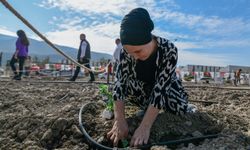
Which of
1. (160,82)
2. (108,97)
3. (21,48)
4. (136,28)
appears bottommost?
(108,97)

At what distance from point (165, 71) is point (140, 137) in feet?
1.71

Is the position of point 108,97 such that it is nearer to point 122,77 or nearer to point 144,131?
point 122,77

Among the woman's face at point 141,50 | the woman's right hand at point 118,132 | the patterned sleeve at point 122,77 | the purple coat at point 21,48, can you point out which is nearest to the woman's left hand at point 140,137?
the woman's right hand at point 118,132

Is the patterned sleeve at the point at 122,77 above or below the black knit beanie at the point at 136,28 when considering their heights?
below

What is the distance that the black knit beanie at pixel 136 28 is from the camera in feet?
8.27

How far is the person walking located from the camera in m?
2.56

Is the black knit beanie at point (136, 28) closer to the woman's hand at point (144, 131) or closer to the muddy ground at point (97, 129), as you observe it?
the woman's hand at point (144, 131)

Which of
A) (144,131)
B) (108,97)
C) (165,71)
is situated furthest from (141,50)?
(108,97)

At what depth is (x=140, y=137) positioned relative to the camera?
2.58 metres

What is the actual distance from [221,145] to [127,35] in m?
0.96

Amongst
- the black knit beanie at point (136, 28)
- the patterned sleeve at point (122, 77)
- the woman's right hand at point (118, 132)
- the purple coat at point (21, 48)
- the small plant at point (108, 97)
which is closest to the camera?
the black knit beanie at point (136, 28)

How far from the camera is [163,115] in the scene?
3137mm

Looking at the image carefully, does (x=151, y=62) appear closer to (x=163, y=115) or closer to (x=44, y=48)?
(x=163, y=115)

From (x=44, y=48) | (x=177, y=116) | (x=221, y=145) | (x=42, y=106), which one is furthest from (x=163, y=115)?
(x=44, y=48)
